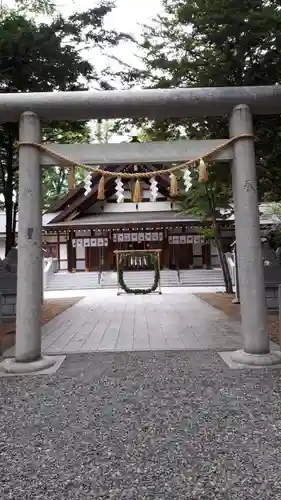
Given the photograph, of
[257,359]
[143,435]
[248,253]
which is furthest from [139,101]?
[143,435]

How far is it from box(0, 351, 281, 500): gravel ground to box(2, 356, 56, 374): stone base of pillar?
229 millimetres

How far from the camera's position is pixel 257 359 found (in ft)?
15.9

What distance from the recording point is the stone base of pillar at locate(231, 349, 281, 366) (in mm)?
4818

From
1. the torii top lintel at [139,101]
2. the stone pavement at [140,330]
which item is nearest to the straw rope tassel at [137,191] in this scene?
the torii top lintel at [139,101]

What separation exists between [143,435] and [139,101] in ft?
13.3

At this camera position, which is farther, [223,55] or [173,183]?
[223,55]

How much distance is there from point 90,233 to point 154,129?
17.2 metres

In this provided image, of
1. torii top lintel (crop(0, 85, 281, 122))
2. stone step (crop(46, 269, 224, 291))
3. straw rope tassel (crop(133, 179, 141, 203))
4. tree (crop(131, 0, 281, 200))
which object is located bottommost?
stone step (crop(46, 269, 224, 291))

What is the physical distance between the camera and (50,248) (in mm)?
29141

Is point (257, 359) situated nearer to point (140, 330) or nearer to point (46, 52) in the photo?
point (140, 330)

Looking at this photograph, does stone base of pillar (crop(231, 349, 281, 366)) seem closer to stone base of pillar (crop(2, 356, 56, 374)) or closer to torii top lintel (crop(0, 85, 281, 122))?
stone base of pillar (crop(2, 356, 56, 374))

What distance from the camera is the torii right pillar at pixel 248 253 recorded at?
195 inches

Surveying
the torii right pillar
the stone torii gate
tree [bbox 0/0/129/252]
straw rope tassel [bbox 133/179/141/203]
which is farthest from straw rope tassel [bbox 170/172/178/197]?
tree [bbox 0/0/129/252]

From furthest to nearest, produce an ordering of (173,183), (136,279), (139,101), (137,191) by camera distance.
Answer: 1. (136,279)
2. (137,191)
3. (173,183)
4. (139,101)
